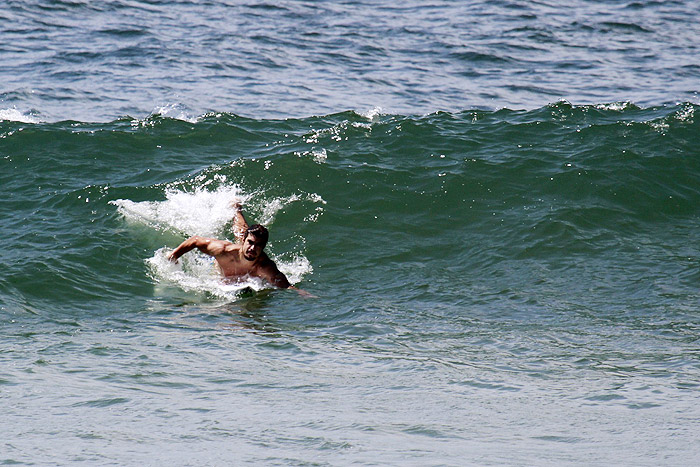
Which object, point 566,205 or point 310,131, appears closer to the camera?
point 566,205

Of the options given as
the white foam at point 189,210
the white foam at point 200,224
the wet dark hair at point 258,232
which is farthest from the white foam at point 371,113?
the wet dark hair at point 258,232

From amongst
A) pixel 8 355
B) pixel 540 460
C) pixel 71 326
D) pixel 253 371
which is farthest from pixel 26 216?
pixel 540 460

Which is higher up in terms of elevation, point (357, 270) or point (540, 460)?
point (540, 460)

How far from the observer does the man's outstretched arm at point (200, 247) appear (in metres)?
9.38

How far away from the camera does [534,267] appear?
10125 mm

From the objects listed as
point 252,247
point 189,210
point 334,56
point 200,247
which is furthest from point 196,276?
point 334,56

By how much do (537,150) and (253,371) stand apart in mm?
8151

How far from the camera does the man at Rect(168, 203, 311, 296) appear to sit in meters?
9.28

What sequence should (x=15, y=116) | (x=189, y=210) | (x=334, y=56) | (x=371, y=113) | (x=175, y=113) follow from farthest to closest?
1. (x=334, y=56)
2. (x=175, y=113)
3. (x=371, y=113)
4. (x=15, y=116)
5. (x=189, y=210)

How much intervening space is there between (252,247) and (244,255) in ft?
0.47

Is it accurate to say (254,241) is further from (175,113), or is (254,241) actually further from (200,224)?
(175,113)

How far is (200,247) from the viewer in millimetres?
9508

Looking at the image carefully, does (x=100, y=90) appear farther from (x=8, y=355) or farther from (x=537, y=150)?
(x=8, y=355)

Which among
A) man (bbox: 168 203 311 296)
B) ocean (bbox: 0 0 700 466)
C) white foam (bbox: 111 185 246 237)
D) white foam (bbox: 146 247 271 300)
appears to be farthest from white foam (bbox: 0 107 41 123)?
man (bbox: 168 203 311 296)
